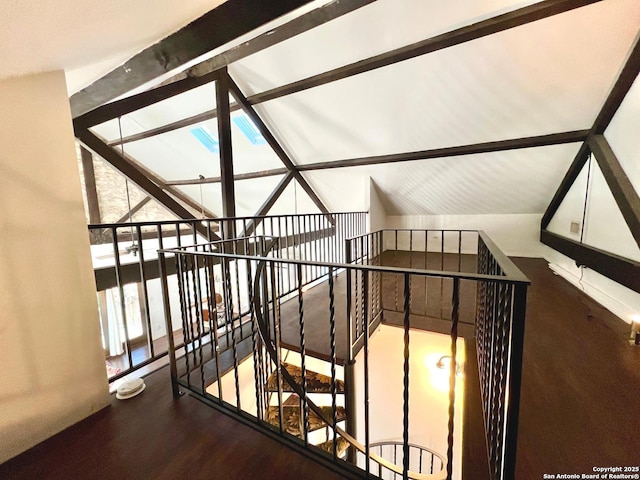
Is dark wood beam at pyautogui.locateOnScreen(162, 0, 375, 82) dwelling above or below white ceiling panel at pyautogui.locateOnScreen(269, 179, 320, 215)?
above

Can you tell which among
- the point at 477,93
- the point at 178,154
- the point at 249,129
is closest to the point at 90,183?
the point at 178,154

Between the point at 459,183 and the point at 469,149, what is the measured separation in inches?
36.3

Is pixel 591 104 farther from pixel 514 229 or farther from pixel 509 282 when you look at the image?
pixel 509 282

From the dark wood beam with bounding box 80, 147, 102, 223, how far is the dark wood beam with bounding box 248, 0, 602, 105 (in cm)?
484

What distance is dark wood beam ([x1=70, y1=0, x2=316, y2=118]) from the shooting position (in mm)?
1294

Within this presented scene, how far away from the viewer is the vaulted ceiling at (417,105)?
2.52 m

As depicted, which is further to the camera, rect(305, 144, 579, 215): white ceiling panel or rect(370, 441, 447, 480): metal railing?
rect(370, 441, 447, 480): metal railing

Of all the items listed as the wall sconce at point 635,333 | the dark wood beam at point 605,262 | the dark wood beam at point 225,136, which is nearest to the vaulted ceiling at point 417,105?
the dark wood beam at point 225,136

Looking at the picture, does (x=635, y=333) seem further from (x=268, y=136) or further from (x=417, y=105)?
(x=268, y=136)

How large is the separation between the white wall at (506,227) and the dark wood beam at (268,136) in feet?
8.70

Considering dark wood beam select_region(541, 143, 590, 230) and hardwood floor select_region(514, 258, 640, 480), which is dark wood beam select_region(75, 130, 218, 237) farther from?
dark wood beam select_region(541, 143, 590, 230)

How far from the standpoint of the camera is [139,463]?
4.39 feet

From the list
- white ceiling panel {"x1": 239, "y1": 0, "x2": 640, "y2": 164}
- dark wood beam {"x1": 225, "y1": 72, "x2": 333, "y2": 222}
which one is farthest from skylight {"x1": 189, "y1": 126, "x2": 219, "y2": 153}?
white ceiling panel {"x1": 239, "y1": 0, "x2": 640, "y2": 164}

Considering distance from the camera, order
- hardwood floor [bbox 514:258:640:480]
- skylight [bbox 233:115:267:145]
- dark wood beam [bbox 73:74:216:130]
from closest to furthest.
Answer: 1. hardwood floor [bbox 514:258:640:480]
2. dark wood beam [bbox 73:74:216:130]
3. skylight [bbox 233:115:267:145]
